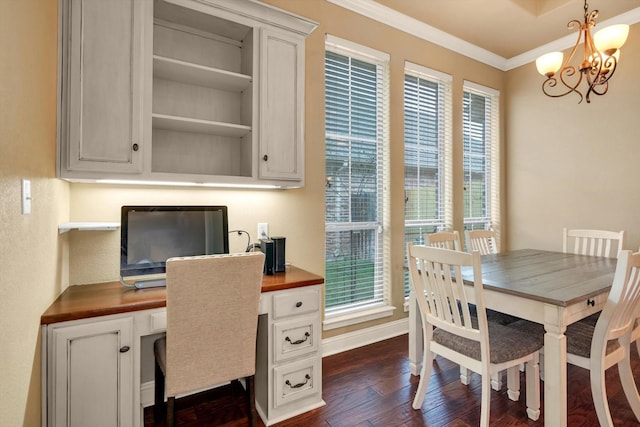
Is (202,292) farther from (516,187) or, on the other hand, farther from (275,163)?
(516,187)

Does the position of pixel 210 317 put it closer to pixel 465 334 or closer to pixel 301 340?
pixel 301 340

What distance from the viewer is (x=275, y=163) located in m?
2.16

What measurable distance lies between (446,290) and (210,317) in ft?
3.99

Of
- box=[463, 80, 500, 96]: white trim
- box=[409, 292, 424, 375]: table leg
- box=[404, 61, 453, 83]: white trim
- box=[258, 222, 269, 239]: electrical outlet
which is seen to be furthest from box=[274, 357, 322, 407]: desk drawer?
box=[463, 80, 500, 96]: white trim

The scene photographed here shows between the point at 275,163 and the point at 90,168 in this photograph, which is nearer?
the point at 90,168

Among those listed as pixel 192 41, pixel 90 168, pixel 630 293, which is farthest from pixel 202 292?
pixel 630 293

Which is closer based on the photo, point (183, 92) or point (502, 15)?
point (183, 92)

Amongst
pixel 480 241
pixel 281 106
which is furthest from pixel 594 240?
pixel 281 106

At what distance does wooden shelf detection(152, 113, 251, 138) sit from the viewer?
1.90 meters

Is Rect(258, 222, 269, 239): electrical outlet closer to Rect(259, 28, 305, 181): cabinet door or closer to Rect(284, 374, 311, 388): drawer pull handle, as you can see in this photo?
Rect(259, 28, 305, 181): cabinet door

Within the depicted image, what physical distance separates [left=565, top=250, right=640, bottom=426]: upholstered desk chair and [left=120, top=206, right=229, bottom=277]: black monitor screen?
6.78 ft

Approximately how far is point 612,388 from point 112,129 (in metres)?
3.50

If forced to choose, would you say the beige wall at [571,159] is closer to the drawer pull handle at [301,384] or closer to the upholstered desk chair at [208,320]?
the drawer pull handle at [301,384]

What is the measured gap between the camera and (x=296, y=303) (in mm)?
1892
